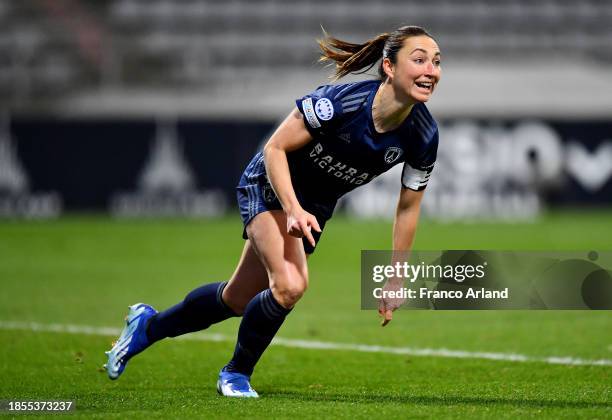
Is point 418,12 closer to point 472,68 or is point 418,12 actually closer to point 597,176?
point 472,68

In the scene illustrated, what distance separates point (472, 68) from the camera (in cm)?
2636

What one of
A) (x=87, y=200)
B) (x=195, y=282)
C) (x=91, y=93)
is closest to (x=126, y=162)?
(x=87, y=200)

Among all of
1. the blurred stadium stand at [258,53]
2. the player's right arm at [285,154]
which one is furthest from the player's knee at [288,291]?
the blurred stadium stand at [258,53]

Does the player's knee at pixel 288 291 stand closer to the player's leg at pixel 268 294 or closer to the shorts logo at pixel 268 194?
the player's leg at pixel 268 294

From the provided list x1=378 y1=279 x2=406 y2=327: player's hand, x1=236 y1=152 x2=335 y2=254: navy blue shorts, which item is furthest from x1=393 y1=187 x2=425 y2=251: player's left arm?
x1=236 y1=152 x2=335 y2=254: navy blue shorts

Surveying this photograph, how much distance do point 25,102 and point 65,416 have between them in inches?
770

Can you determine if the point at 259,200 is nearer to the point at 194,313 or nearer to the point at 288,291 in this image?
the point at 288,291

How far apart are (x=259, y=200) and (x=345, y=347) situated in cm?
248

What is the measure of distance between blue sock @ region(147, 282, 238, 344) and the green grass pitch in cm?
31

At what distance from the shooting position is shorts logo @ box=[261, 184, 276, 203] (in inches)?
222

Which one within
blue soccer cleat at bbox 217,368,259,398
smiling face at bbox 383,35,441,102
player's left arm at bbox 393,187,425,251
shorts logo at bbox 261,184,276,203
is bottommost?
blue soccer cleat at bbox 217,368,259,398

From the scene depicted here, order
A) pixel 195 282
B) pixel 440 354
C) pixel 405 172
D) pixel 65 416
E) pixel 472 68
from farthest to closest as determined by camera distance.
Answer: pixel 472 68 < pixel 195 282 < pixel 440 354 < pixel 405 172 < pixel 65 416

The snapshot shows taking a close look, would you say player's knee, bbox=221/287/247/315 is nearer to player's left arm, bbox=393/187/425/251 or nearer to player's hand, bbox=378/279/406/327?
player's hand, bbox=378/279/406/327

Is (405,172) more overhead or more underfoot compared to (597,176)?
more overhead
